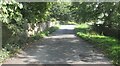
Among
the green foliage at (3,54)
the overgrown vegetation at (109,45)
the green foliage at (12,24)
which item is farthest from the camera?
the overgrown vegetation at (109,45)

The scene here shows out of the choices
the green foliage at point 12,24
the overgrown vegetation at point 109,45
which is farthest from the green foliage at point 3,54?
the overgrown vegetation at point 109,45

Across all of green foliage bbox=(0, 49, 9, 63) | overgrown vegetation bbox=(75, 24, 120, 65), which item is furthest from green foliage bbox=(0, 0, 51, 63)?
overgrown vegetation bbox=(75, 24, 120, 65)

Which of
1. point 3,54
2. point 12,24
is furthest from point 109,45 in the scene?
point 3,54

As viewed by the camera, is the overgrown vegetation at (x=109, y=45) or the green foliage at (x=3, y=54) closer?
the green foliage at (x=3, y=54)

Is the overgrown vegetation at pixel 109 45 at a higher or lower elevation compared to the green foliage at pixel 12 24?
lower

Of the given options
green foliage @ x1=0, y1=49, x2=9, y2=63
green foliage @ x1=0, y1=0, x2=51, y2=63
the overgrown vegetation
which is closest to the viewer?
green foliage @ x1=0, y1=49, x2=9, y2=63

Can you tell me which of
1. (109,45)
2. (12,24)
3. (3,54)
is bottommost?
(109,45)

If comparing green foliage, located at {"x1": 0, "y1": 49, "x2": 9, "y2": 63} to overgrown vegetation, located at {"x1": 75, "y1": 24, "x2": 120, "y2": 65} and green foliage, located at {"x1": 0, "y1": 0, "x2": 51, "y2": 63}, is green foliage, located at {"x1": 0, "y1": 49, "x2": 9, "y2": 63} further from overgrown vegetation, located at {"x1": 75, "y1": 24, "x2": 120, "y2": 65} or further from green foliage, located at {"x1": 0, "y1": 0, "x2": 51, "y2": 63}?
overgrown vegetation, located at {"x1": 75, "y1": 24, "x2": 120, "y2": 65}

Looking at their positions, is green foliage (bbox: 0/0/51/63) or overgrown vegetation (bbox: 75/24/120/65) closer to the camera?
green foliage (bbox: 0/0/51/63)

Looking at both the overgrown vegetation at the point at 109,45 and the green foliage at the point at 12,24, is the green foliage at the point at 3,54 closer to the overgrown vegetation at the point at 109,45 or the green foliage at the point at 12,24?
the green foliage at the point at 12,24

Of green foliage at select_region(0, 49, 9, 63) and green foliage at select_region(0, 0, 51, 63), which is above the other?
green foliage at select_region(0, 0, 51, 63)

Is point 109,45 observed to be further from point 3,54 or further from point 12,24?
point 3,54

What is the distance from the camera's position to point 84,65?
11562mm

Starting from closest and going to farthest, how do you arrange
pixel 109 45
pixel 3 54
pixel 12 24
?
1. pixel 3 54
2. pixel 12 24
3. pixel 109 45
